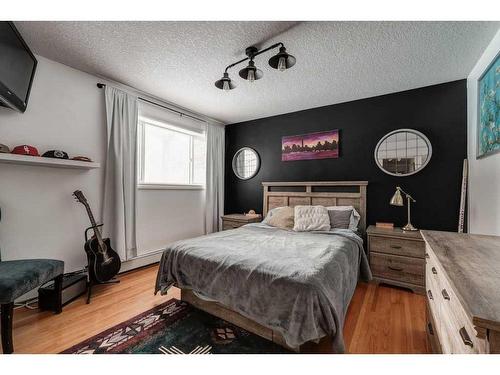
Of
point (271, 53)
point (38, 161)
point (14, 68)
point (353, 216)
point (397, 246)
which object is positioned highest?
point (271, 53)

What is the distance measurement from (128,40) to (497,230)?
3.41 meters

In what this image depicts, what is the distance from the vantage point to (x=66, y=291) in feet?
6.63

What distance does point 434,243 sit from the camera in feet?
4.10

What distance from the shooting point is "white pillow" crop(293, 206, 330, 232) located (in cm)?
268

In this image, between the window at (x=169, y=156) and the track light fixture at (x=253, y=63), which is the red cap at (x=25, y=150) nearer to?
the window at (x=169, y=156)

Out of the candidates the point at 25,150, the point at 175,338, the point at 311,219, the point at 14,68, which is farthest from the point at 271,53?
the point at 175,338

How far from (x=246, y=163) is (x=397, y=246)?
270 cm

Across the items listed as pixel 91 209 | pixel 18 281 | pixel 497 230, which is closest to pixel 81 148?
pixel 91 209

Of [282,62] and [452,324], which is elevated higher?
[282,62]

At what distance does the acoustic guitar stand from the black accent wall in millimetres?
2408

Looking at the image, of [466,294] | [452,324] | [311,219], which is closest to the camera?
[466,294]

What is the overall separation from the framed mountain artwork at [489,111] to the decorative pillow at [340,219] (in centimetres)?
136

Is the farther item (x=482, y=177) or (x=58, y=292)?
(x=482, y=177)

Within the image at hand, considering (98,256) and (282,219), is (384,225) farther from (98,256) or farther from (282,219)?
(98,256)
